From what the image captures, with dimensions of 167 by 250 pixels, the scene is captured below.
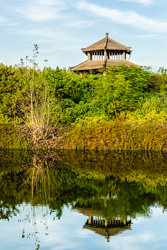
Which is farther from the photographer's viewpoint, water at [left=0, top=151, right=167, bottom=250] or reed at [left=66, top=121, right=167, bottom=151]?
reed at [left=66, top=121, right=167, bottom=151]

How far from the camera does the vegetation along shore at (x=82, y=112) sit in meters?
18.7

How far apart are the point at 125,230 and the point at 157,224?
29.7 inches

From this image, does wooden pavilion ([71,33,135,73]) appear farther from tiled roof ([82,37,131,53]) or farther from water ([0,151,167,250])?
water ([0,151,167,250])

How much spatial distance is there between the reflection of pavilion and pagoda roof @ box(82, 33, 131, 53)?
29026 mm

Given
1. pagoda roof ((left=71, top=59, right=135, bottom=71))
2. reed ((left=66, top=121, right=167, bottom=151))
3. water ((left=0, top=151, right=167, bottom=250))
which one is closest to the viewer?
water ((left=0, top=151, right=167, bottom=250))

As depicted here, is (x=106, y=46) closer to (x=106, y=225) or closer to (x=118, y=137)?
(x=118, y=137)

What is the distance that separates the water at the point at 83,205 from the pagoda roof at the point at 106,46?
885 inches

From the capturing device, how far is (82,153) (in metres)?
18.0

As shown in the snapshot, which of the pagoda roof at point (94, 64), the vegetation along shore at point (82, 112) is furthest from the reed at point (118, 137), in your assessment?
the pagoda roof at point (94, 64)

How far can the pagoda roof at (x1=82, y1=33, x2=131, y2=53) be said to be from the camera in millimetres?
34825

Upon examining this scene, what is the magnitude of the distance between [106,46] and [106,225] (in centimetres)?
2989

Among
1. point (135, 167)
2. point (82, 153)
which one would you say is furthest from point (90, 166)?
point (82, 153)

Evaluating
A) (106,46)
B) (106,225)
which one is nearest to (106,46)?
(106,46)

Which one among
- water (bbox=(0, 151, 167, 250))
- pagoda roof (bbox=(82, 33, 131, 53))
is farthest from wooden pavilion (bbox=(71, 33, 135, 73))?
water (bbox=(0, 151, 167, 250))
